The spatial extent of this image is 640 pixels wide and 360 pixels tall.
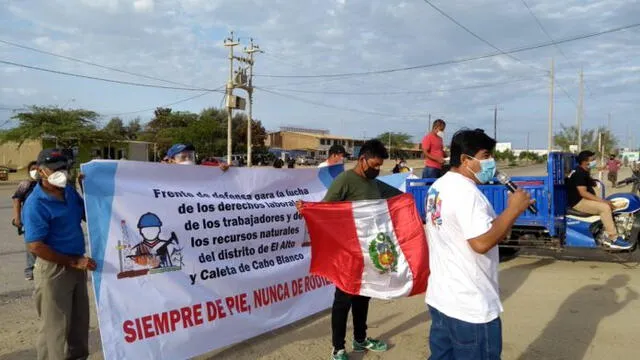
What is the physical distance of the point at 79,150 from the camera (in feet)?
129

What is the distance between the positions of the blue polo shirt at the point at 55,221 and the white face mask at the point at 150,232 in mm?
422

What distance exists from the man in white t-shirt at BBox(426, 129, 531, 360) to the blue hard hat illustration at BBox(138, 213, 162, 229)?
7.06 ft

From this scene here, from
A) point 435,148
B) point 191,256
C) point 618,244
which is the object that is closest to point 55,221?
point 191,256

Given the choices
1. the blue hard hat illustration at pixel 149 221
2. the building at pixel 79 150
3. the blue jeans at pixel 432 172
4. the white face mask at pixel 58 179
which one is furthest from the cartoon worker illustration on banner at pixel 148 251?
the building at pixel 79 150

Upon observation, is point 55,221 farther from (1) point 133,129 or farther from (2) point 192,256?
(1) point 133,129

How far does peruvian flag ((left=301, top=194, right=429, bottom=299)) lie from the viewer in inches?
162

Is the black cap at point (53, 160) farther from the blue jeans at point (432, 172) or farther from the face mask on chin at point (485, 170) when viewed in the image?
the blue jeans at point (432, 172)

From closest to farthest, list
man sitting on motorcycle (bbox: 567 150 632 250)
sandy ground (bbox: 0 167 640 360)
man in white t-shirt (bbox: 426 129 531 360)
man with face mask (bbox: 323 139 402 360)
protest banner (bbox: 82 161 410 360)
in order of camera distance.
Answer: man in white t-shirt (bbox: 426 129 531 360) < protest banner (bbox: 82 161 410 360) < man with face mask (bbox: 323 139 402 360) < sandy ground (bbox: 0 167 640 360) < man sitting on motorcycle (bbox: 567 150 632 250)

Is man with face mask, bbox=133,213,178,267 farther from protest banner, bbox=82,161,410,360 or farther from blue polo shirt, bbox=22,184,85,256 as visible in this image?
blue polo shirt, bbox=22,184,85,256

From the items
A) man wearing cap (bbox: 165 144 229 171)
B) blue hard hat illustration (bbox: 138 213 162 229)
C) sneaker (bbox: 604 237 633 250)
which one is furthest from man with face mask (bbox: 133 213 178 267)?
sneaker (bbox: 604 237 633 250)

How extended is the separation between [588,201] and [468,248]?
18.6 feet

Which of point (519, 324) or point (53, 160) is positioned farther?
point (519, 324)

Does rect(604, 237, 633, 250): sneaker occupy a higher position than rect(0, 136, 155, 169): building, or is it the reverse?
rect(0, 136, 155, 169): building

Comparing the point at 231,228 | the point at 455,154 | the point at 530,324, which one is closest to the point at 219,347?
the point at 231,228
